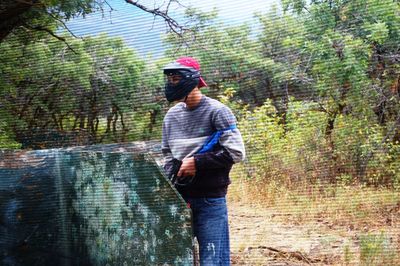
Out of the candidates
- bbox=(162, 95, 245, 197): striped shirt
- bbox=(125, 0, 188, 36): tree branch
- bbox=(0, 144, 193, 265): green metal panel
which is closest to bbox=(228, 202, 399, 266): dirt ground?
bbox=(0, 144, 193, 265): green metal panel

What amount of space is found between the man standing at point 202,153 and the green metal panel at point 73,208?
0.23m

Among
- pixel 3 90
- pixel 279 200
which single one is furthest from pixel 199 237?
pixel 3 90

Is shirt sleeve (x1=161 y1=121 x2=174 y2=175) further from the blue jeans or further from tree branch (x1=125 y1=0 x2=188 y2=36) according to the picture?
tree branch (x1=125 y1=0 x2=188 y2=36)

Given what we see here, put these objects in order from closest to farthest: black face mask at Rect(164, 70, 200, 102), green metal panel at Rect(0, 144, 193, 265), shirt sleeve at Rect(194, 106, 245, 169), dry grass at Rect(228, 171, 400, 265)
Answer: shirt sleeve at Rect(194, 106, 245, 169)
black face mask at Rect(164, 70, 200, 102)
green metal panel at Rect(0, 144, 193, 265)
dry grass at Rect(228, 171, 400, 265)

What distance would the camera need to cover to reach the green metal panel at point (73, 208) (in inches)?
78.7

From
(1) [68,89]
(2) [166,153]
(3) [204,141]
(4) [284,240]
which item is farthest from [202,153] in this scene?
(4) [284,240]

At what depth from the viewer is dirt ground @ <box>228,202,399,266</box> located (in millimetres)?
2537

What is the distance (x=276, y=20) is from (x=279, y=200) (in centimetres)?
89

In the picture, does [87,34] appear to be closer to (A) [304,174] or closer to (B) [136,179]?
(B) [136,179]

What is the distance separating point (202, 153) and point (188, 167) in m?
0.07

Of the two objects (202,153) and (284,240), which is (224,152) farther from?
(284,240)

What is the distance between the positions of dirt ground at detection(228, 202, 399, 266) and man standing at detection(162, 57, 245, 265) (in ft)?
2.45

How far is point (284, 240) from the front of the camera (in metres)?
2.58

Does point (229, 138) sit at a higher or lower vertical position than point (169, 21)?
lower
